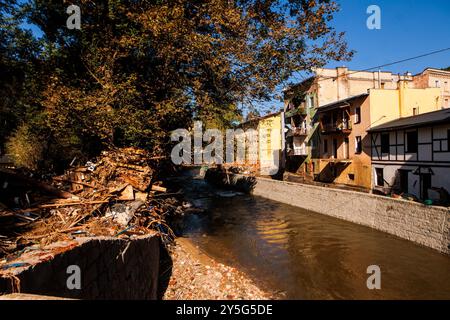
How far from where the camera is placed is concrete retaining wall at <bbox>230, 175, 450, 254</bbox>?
39.6ft

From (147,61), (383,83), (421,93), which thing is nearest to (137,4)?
(147,61)

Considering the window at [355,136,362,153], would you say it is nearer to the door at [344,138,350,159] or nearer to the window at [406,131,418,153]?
the door at [344,138,350,159]

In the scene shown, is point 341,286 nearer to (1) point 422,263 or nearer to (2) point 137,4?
(1) point 422,263

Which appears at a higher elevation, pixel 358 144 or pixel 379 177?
pixel 358 144

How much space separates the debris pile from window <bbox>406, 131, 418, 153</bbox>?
20.2m

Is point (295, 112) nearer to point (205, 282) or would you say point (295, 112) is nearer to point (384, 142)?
point (384, 142)

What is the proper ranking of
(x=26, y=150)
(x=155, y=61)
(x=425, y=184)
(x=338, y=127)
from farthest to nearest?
(x=338, y=127), (x=26, y=150), (x=425, y=184), (x=155, y=61)

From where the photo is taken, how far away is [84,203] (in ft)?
23.8

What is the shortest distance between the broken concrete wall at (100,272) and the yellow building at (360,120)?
928 inches

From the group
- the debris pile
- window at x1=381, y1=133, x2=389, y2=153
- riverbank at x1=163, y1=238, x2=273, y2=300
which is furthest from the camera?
window at x1=381, y1=133, x2=389, y2=153

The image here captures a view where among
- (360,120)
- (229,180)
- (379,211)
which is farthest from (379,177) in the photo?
(229,180)

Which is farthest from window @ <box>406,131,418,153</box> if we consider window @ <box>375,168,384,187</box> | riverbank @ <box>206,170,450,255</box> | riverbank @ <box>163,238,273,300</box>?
riverbank @ <box>163,238,273,300</box>

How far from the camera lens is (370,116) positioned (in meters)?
24.1

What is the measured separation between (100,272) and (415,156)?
22.8 metres
